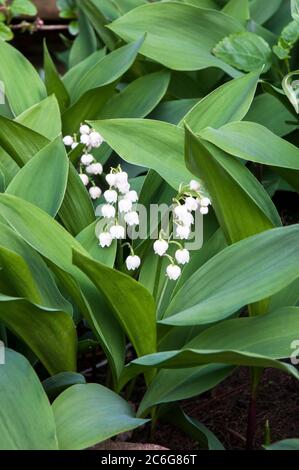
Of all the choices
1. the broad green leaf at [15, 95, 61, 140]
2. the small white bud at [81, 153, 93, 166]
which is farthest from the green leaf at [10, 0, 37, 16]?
the small white bud at [81, 153, 93, 166]

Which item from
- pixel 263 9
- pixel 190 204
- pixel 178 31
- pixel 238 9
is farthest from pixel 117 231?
pixel 263 9

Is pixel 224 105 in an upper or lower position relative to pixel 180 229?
upper

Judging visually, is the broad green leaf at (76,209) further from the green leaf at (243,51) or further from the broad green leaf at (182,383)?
the green leaf at (243,51)

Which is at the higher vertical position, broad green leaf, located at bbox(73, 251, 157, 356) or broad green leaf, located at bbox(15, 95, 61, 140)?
broad green leaf, located at bbox(15, 95, 61, 140)

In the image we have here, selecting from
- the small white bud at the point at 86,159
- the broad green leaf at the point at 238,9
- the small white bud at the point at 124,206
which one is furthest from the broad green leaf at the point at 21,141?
the broad green leaf at the point at 238,9

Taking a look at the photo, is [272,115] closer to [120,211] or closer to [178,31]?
[178,31]

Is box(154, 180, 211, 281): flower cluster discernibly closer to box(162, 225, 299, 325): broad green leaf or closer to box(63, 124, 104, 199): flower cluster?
box(162, 225, 299, 325): broad green leaf
